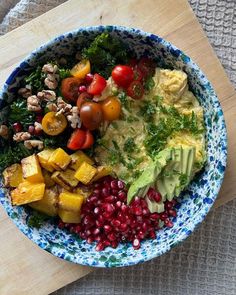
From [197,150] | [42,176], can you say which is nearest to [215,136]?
[197,150]

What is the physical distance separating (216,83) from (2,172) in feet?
4.04

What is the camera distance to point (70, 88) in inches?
101

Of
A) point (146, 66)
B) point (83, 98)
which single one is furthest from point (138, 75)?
point (83, 98)

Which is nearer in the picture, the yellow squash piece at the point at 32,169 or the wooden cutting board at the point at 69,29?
the yellow squash piece at the point at 32,169

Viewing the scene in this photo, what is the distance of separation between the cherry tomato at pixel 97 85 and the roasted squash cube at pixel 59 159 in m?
0.34

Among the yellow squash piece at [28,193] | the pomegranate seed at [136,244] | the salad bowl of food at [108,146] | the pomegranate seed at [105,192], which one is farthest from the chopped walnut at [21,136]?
the pomegranate seed at [136,244]

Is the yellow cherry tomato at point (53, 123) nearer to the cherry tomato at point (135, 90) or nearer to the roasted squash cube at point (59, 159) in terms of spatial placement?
the roasted squash cube at point (59, 159)

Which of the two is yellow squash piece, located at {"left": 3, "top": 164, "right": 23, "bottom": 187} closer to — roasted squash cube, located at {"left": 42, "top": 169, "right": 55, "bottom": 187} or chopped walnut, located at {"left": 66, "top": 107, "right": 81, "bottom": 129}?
roasted squash cube, located at {"left": 42, "top": 169, "right": 55, "bottom": 187}

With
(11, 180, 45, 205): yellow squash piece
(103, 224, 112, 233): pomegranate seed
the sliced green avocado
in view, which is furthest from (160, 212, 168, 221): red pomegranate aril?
(11, 180, 45, 205): yellow squash piece

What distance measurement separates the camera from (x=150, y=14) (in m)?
2.76

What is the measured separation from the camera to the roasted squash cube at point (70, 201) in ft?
8.38

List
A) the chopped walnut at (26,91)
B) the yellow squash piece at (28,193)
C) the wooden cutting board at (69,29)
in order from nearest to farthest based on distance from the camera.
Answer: the yellow squash piece at (28,193) < the chopped walnut at (26,91) < the wooden cutting board at (69,29)

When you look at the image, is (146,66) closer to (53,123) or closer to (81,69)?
(81,69)

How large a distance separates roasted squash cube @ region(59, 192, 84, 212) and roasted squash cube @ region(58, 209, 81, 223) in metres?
0.02
